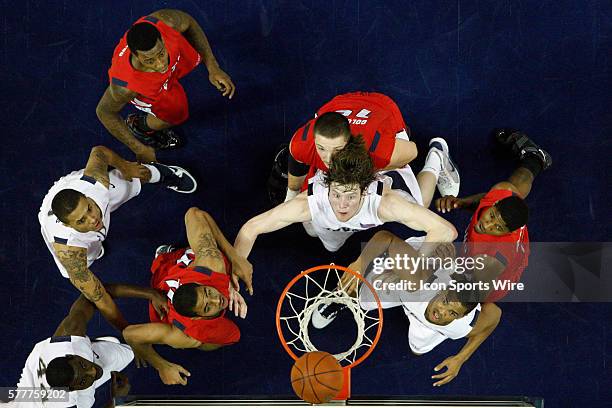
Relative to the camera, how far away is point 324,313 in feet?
13.1

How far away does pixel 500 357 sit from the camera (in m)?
4.19

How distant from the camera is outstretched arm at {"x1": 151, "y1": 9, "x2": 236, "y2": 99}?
11.6 feet

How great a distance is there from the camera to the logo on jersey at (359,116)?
344 cm

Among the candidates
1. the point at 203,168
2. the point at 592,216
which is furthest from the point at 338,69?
the point at 592,216

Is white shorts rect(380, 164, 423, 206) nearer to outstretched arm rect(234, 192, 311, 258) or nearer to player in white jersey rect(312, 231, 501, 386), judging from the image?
player in white jersey rect(312, 231, 501, 386)

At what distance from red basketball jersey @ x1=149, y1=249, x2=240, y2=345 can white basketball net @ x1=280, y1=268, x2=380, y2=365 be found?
1.46 ft

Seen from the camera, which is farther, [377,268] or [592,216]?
[592,216]

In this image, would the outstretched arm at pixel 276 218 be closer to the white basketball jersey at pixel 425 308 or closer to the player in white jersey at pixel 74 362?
the white basketball jersey at pixel 425 308

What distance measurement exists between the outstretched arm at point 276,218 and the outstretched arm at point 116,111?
3.05ft

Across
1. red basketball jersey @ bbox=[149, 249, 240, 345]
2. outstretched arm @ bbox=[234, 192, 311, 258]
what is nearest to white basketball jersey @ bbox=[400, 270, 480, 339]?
outstretched arm @ bbox=[234, 192, 311, 258]

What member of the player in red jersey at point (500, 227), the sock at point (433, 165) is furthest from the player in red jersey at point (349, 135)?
the player in red jersey at point (500, 227)

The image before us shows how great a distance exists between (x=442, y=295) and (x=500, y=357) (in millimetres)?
1154

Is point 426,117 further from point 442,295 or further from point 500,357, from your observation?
point 500,357

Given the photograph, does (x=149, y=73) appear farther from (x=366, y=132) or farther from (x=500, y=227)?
(x=500, y=227)
